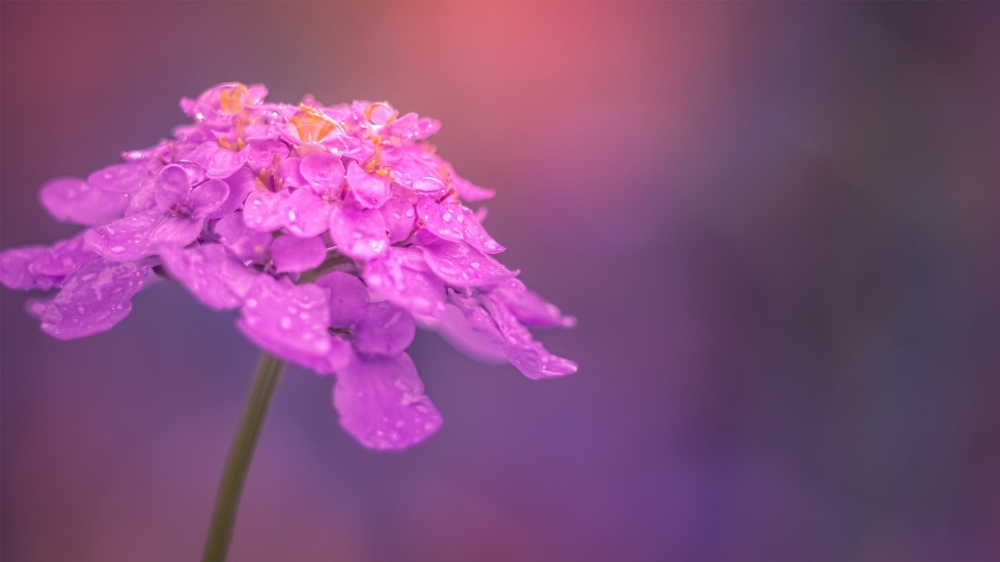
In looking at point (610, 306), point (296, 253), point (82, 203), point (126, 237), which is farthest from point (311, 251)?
point (610, 306)

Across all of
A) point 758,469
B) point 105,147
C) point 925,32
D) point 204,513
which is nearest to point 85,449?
point 204,513

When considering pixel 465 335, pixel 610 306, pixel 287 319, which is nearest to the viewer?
pixel 287 319

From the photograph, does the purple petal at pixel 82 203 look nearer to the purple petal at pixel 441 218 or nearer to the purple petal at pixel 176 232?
the purple petal at pixel 176 232

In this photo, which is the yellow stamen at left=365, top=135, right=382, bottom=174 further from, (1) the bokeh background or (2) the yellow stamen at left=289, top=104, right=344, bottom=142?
(1) the bokeh background

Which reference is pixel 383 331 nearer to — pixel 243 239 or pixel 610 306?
pixel 243 239

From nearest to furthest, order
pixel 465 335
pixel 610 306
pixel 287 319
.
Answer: pixel 287 319
pixel 465 335
pixel 610 306

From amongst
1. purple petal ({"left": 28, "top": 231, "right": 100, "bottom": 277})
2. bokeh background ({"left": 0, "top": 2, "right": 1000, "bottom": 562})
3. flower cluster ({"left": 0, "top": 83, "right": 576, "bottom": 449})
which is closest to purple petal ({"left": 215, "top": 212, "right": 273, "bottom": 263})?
flower cluster ({"left": 0, "top": 83, "right": 576, "bottom": 449})

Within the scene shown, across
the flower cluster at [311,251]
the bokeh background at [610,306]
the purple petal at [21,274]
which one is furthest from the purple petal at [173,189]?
the bokeh background at [610,306]
